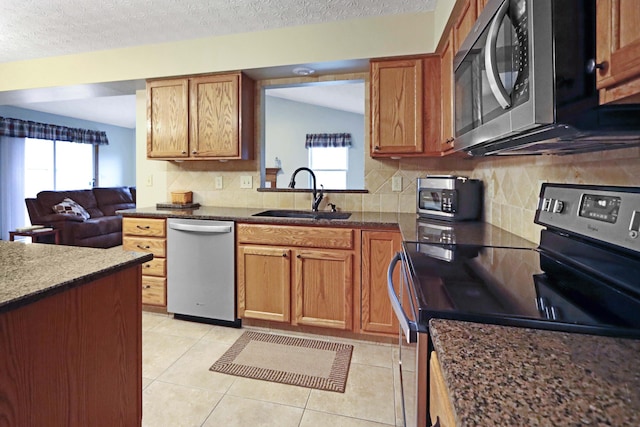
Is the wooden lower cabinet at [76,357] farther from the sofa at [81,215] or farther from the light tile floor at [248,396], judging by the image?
the sofa at [81,215]

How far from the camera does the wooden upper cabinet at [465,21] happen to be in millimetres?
1497

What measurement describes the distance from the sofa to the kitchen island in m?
4.44

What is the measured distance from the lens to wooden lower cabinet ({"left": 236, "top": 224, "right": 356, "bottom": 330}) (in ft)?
7.61

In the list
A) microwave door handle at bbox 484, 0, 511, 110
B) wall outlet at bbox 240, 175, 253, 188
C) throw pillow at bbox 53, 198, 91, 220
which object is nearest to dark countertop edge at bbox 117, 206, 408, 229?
wall outlet at bbox 240, 175, 253, 188

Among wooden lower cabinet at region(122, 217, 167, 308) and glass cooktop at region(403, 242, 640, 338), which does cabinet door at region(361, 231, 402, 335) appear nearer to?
glass cooktop at region(403, 242, 640, 338)

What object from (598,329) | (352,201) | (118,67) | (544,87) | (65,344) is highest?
(118,67)

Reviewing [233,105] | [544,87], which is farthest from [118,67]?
[544,87]

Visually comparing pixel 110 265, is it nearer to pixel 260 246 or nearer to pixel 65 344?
pixel 65 344

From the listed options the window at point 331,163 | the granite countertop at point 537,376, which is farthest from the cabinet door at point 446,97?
the window at point 331,163

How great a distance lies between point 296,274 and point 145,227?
128cm

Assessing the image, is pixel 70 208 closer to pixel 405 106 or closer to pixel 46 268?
pixel 46 268

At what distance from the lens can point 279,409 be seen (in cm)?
169

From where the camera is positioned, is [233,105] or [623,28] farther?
[233,105]

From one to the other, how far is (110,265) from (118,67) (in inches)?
105
